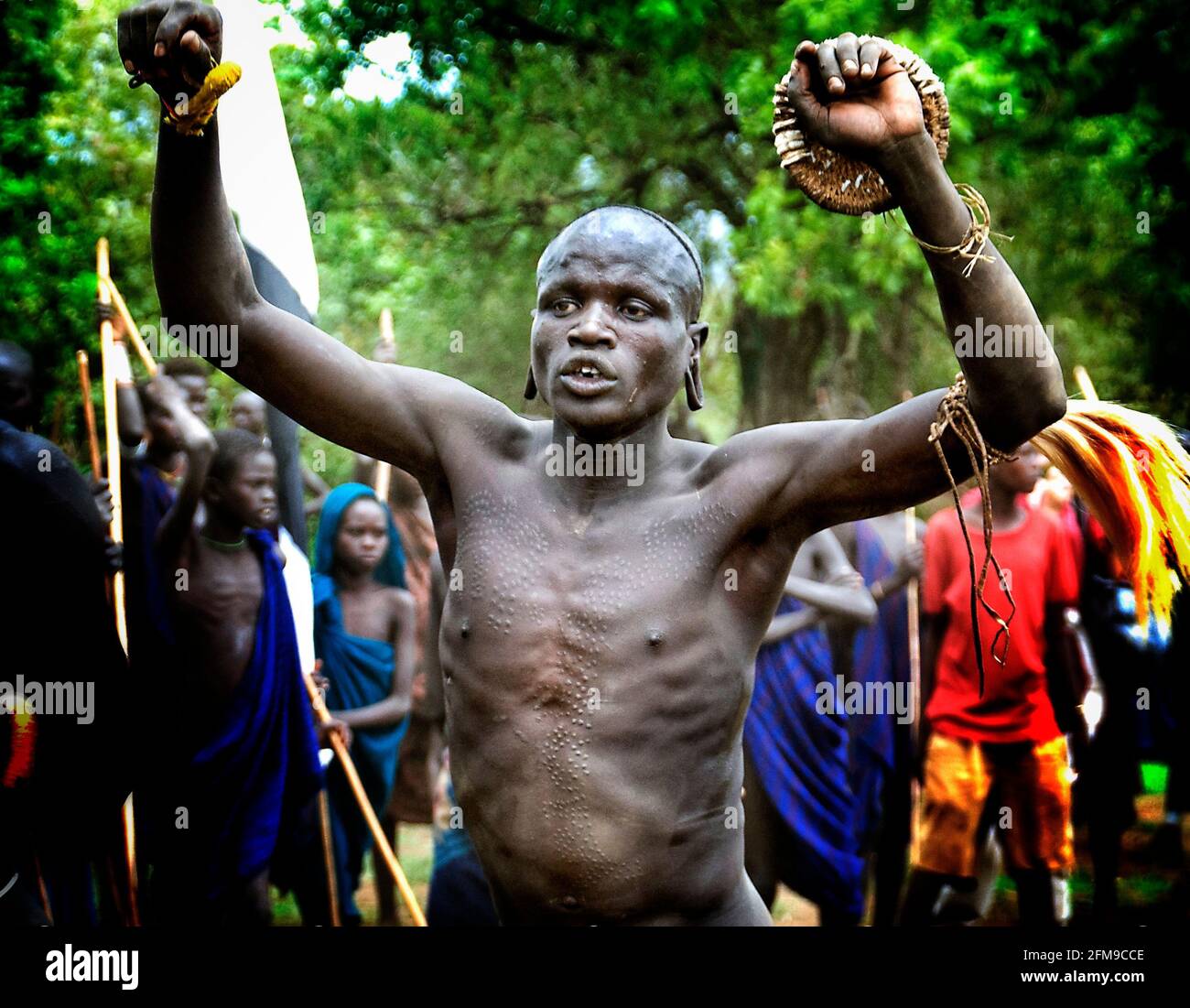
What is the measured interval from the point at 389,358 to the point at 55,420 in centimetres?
159

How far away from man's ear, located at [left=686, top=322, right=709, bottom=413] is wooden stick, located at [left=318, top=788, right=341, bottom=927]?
3632 millimetres

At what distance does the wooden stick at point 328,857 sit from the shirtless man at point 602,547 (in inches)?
141

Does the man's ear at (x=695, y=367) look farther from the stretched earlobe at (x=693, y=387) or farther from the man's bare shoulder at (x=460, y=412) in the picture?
the man's bare shoulder at (x=460, y=412)

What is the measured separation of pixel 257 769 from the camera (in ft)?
18.8

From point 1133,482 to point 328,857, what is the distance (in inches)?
168

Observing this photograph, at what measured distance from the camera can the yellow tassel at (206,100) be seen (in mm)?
2186

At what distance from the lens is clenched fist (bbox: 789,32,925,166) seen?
7.06ft

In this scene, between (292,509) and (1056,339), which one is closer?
(292,509)

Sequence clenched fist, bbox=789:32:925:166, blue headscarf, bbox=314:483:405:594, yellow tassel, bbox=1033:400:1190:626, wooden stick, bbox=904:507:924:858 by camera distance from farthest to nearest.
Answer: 1. wooden stick, bbox=904:507:924:858
2. blue headscarf, bbox=314:483:405:594
3. yellow tassel, bbox=1033:400:1190:626
4. clenched fist, bbox=789:32:925:166

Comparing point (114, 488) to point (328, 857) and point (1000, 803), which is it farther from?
point (1000, 803)

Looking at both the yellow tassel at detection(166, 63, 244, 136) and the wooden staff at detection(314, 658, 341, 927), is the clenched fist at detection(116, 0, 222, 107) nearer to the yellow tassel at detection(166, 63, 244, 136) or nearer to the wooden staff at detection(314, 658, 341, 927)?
the yellow tassel at detection(166, 63, 244, 136)

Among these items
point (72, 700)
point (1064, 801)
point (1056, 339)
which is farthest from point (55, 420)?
point (1056, 339)

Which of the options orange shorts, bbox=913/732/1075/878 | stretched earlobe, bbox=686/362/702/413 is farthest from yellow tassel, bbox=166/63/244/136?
orange shorts, bbox=913/732/1075/878
